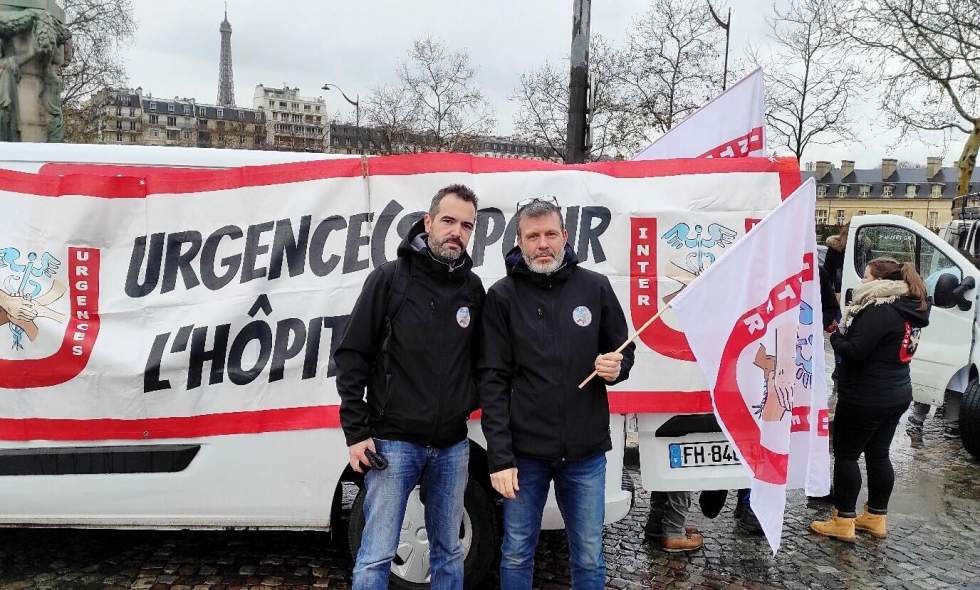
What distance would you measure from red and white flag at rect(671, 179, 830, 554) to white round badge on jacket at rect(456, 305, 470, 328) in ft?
2.84

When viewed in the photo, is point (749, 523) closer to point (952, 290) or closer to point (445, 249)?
point (445, 249)

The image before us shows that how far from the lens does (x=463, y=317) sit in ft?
9.04

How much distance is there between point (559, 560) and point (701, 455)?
42.4 inches

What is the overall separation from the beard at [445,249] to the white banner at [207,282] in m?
0.80

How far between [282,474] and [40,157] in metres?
Result: 1.96

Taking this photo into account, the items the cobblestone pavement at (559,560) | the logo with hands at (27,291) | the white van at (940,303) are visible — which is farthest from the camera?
the white van at (940,303)

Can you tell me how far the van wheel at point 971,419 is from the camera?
6.35 meters

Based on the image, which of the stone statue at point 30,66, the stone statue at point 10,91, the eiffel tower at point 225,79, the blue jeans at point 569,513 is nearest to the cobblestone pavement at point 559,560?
the blue jeans at point 569,513

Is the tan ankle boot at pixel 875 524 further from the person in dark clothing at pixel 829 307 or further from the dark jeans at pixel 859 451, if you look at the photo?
the person in dark clothing at pixel 829 307

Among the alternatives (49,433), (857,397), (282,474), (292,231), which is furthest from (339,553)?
(857,397)

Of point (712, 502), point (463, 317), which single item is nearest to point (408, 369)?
point (463, 317)

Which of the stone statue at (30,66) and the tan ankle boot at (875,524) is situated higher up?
the stone statue at (30,66)

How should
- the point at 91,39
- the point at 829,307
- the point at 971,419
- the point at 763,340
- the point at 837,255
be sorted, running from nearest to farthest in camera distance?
the point at 763,340, the point at 829,307, the point at 971,419, the point at 837,255, the point at 91,39

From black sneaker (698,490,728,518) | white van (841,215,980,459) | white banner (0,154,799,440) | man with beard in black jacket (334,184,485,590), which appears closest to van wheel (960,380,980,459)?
white van (841,215,980,459)
